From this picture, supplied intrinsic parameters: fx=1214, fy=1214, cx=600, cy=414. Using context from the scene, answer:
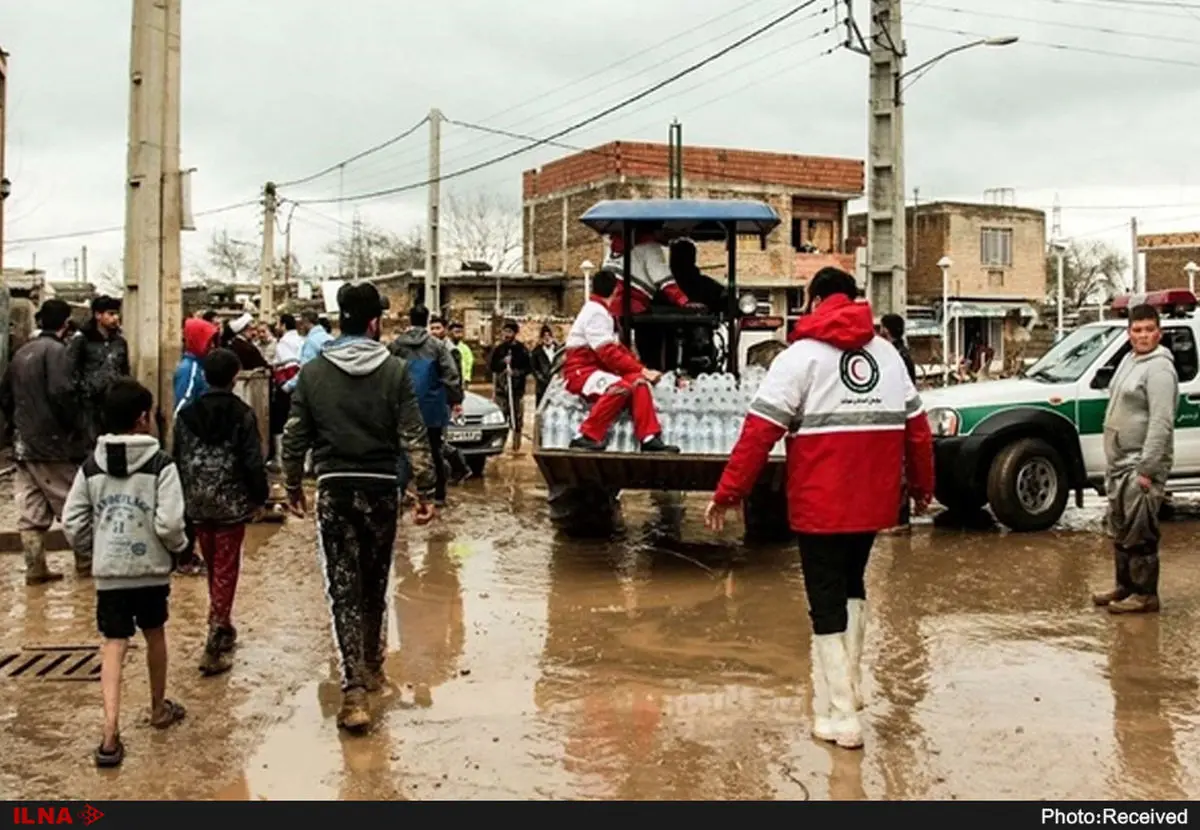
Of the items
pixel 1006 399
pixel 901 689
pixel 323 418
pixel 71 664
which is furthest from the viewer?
pixel 1006 399

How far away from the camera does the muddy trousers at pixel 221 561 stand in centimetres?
648

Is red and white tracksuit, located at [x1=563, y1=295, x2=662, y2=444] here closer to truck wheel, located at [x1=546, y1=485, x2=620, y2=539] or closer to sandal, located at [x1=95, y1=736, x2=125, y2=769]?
truck wheel, located at [x1=546, y1=485, x2=620, y2=539]

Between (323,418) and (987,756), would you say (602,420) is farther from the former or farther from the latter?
(987,756)

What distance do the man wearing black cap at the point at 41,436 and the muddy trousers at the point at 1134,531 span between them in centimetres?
695

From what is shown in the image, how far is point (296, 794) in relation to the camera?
465 cm

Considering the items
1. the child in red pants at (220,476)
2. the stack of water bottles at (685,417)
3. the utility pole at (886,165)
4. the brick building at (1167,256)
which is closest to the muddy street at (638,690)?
the child in red pants at (220,476)

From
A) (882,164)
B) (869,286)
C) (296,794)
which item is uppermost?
(882,164)

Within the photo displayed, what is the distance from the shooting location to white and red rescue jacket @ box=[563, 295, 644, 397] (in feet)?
28.3

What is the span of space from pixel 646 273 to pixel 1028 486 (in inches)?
160

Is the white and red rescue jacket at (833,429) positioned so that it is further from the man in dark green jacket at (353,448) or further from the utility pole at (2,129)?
the utility pole at (2,129)

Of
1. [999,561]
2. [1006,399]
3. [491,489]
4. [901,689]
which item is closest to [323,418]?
[901,689]

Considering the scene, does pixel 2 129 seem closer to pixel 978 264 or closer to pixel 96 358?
pixel 96 358

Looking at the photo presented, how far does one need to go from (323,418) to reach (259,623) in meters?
2.38

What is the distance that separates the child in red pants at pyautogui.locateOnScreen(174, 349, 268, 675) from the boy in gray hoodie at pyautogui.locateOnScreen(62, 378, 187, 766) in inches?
40.1
